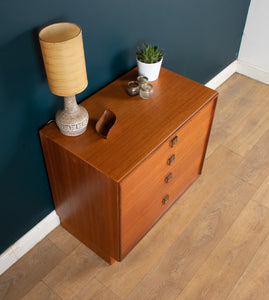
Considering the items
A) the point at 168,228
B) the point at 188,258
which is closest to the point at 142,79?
the point at 168,228

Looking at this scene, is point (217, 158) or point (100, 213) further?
point (217, 158)

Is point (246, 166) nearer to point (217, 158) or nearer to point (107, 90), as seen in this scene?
point (217, 158)

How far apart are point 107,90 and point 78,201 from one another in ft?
1.92

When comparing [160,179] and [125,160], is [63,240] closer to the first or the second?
[160,179]

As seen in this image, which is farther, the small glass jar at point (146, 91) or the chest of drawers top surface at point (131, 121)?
the small glass jar at point (146, 91)

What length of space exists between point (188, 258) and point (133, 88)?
3.19 feet

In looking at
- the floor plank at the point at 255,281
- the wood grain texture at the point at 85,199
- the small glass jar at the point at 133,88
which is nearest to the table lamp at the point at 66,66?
the wood grain texture at the point at 85,199

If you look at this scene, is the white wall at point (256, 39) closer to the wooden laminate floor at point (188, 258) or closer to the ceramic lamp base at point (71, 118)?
the wooden laminate floor at point (188, 258)

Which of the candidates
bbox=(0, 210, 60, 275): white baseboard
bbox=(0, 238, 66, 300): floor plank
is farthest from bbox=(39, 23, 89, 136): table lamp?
bbox=(0, 238, 66, 300): floor plank

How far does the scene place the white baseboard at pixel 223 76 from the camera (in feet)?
9.81

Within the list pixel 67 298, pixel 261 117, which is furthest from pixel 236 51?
pixel 67 298

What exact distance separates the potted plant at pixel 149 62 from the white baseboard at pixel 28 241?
3.07 ft

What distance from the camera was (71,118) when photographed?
1.49 metres

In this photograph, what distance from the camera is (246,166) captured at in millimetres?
2426
